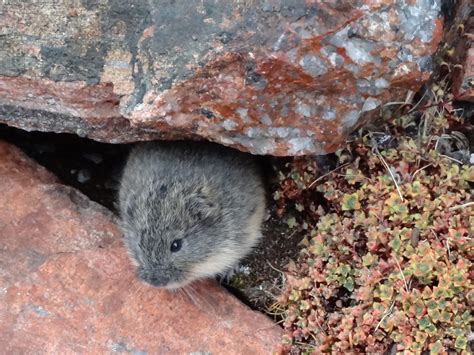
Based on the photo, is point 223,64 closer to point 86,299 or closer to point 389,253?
point 389,253

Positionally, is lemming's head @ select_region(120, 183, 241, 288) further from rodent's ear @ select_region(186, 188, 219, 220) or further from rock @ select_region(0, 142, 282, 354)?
rock @ select_region(0, 142, 282, 354)

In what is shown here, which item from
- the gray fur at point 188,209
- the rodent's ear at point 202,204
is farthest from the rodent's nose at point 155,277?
the rodent's ear at point 202,204

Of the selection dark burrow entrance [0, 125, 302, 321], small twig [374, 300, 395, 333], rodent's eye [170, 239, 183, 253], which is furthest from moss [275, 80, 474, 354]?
rodent's eye [170, 239, 183, 253]

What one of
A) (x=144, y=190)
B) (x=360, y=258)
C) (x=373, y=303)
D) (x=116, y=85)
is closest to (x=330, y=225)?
(x=360, y=258)

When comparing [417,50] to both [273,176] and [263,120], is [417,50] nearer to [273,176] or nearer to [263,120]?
[263,120]

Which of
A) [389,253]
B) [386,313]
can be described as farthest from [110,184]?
[386,313]

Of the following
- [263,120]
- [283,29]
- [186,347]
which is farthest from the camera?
[186,347]
